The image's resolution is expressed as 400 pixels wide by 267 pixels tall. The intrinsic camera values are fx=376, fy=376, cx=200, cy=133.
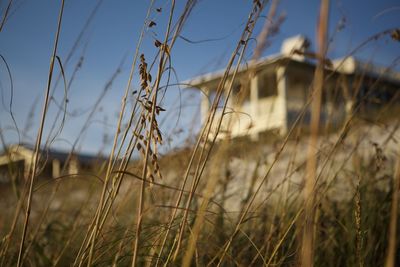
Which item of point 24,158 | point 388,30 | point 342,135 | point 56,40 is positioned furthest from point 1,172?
point 388,30

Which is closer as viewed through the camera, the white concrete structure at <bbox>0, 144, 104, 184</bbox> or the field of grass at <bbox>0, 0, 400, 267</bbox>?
the field of grass at <bbox>0, 0, 400, 267</bbox>

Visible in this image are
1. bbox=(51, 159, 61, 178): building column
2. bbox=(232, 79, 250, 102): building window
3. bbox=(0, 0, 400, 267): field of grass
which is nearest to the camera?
bbox=(0, 0, 400, 267): field of grass

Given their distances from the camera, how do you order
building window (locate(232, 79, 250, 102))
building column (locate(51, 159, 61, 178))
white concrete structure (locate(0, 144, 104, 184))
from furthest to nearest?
building column (locate(51, 159, 61, 178)) < white concrete structure (locate(0, 144, 104, 184)) < building window (locate(232, 79, 250, 102))

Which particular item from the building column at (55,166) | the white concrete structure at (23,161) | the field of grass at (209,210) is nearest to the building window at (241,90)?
the field of grass at (209,210)

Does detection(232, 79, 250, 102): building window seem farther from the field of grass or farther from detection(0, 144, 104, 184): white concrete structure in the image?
detection(0, 144, 104, 184): white concrete structure

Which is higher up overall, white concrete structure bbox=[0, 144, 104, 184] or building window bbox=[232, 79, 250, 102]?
building window bbox=[232, 79, 250, 102]

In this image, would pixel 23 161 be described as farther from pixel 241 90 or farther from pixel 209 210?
pixel 241 90

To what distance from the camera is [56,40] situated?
0.83 m

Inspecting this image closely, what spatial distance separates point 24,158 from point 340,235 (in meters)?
1.48

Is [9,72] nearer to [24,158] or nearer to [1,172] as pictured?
[24,158]

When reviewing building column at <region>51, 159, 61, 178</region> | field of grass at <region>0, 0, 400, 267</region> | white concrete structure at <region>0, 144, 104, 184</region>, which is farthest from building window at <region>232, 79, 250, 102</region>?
building column at <region>51, 159, 61, 178</region>

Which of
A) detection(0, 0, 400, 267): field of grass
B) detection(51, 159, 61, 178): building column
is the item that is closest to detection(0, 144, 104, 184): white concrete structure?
detection(0, 0, 400, 267): field of grass

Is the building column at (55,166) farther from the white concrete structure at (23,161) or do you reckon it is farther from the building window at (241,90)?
the building window at (241,90)

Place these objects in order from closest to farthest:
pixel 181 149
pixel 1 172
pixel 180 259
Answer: pixel 180 259 < pixel 181 149 < pixel 1 172
